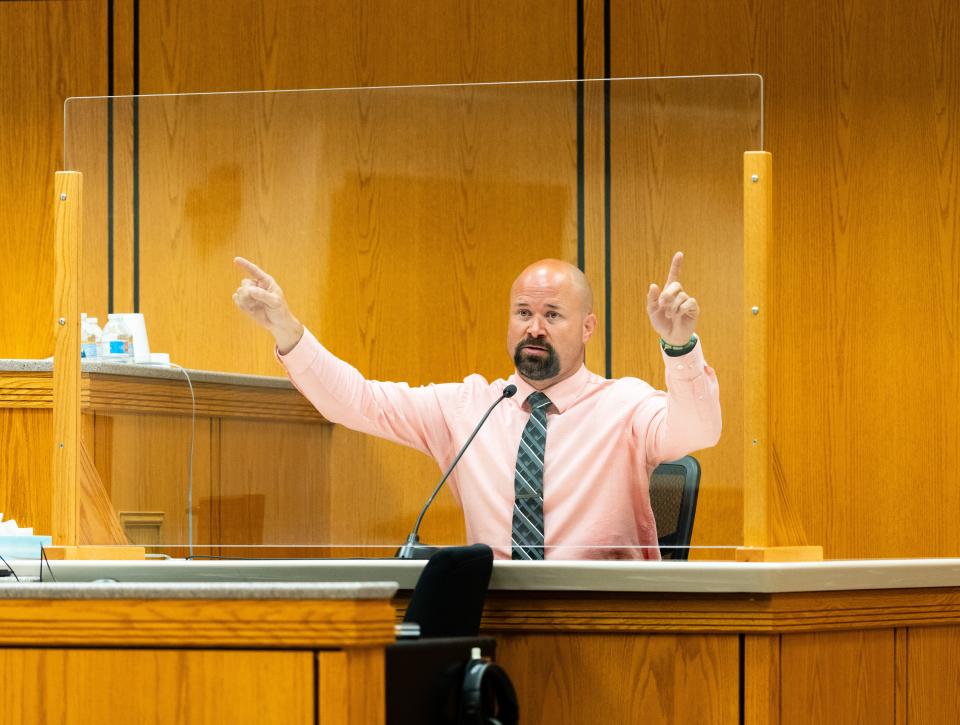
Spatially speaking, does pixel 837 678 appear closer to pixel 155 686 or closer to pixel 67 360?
pixel 155 686

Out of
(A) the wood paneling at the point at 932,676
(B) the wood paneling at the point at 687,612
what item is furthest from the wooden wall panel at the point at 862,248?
(B) the wood paneling at the point at 687,612

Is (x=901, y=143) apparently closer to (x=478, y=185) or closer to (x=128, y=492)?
(x=478, y=185)

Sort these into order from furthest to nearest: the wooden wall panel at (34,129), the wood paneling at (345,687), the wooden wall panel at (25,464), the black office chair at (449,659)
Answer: the wooden wall panel at (34,129)
the wooden wall panel at (25,464)
the black office chair at (449,659)
the wood paneling at (345,687)

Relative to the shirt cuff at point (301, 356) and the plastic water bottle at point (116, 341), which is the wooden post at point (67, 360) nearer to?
the plastic water bottle at point (116, 341)

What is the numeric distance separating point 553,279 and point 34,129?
324 cm

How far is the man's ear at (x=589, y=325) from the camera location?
106 inches

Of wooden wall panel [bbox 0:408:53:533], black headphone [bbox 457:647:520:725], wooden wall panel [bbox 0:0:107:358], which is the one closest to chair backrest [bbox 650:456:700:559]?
black headphone [bbox 457:647:520:725]

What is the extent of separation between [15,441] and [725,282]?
231cm

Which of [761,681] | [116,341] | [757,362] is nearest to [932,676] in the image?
[761,681]

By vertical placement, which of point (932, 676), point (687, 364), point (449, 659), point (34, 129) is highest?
point (34, 129)

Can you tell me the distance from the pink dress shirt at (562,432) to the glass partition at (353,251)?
0.06 feet

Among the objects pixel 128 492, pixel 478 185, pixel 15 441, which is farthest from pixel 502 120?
pixel 15 441

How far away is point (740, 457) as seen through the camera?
262 cm

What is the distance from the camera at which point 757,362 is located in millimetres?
2627
